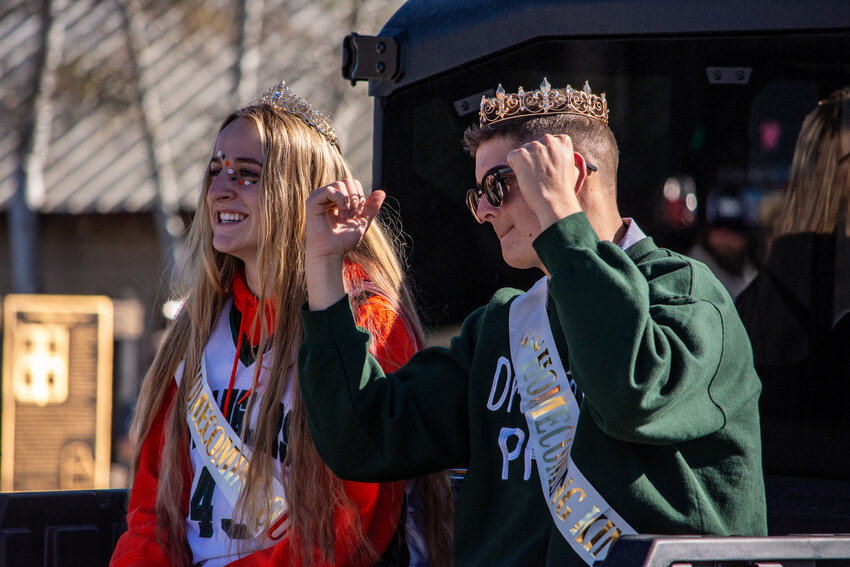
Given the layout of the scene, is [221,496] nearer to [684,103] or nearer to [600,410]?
[600,410]

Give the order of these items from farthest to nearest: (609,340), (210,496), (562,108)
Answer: (210,496)
(562,108)
(609,340)

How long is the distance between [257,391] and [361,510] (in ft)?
1.29

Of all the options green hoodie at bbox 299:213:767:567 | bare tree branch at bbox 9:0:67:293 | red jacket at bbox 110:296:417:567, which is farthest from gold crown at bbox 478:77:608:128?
bare tree branch at bbox 9:0:67:293

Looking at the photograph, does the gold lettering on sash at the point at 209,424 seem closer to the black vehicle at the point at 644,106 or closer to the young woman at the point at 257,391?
the young woman at the point at 257,391

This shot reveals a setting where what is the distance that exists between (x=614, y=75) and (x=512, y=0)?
14.2 inches

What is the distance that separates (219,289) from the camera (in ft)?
9.80

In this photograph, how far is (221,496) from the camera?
8.66ft

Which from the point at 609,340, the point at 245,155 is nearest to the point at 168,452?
the point at 245,155

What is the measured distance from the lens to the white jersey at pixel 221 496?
8.45 ft

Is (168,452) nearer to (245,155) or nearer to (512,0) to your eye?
(245,155)

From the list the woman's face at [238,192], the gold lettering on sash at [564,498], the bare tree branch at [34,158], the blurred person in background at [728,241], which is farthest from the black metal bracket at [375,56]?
the bare tree branch at [34,158]

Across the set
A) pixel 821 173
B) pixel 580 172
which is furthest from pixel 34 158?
pixel 580 172

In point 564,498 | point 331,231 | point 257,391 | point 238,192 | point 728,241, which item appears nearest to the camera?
point 564,498

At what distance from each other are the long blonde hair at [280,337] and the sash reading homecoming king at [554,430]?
1.90 ft
